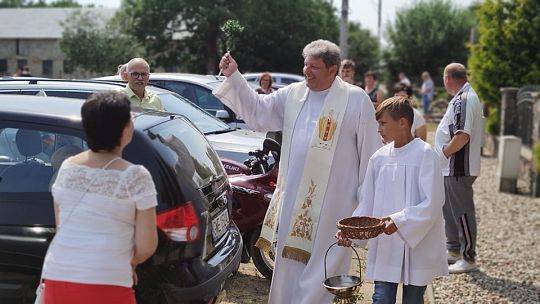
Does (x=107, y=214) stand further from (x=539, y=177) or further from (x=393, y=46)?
(x=393, y=46)

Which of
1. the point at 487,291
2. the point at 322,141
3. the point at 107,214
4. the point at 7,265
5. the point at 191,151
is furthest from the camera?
the point at 487,291

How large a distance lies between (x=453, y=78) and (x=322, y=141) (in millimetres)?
2718

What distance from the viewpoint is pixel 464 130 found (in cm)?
687

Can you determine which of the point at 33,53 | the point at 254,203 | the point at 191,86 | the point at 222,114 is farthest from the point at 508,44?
the point at 33,53

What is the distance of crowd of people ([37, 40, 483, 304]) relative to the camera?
9.71 ft

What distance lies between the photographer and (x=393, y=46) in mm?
44188

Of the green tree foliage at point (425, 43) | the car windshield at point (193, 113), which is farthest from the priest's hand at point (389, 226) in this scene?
the green tree foliage at point (425, 43)

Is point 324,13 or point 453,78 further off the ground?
point 324,13

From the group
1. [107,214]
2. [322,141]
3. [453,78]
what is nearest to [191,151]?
[322,141]

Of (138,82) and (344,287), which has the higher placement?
(138,82)

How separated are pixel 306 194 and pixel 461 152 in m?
2.73

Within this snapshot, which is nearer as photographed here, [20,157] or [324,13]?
[20,157]

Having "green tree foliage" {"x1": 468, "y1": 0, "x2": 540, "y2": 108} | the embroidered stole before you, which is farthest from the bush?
the embroidered stole

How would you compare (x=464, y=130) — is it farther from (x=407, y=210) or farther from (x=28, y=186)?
(x=28, y=186)
